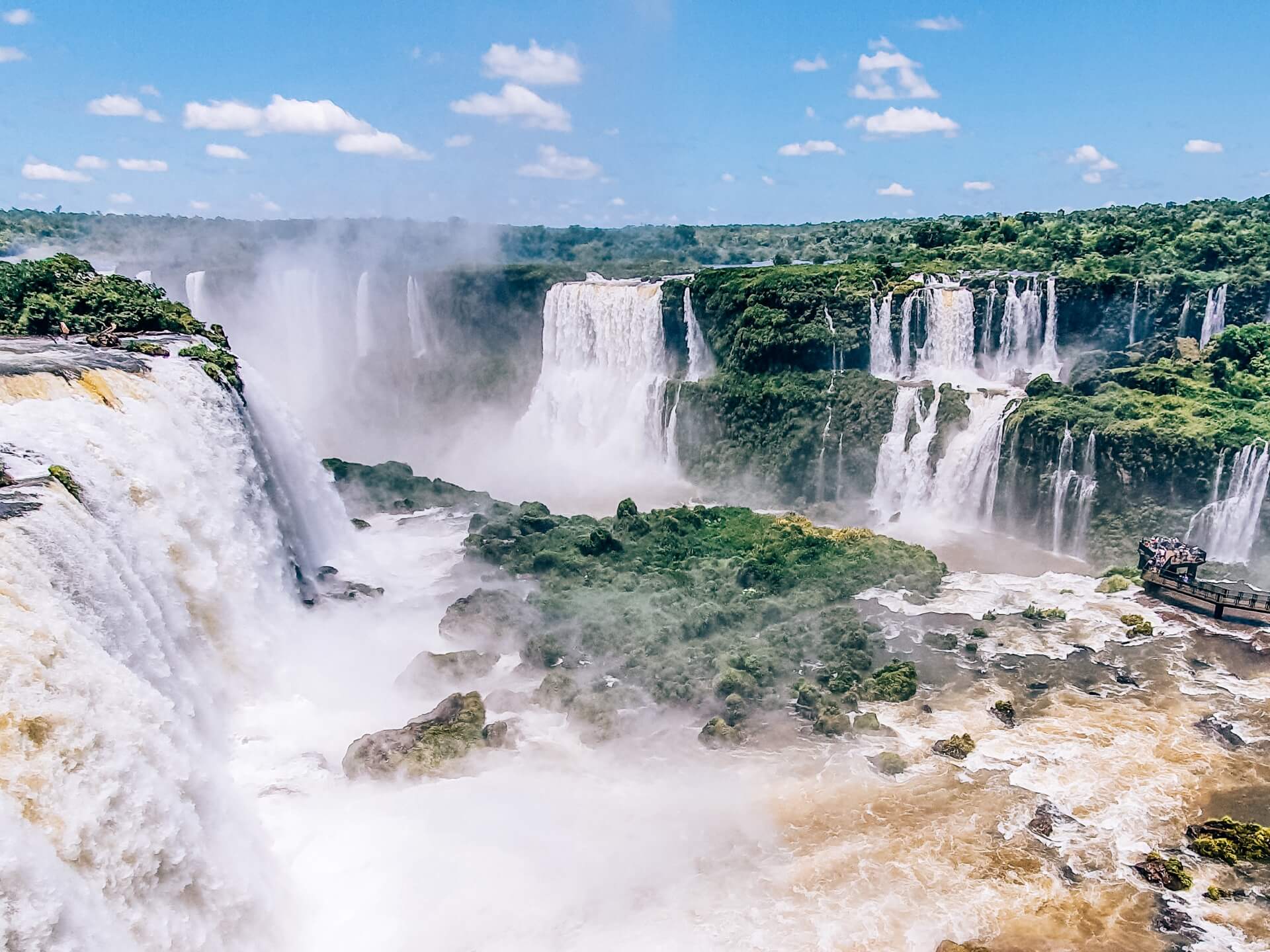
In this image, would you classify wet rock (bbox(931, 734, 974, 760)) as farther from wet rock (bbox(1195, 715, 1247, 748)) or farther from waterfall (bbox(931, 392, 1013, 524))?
waterfall (bbox(931, 392, 1013, 524))

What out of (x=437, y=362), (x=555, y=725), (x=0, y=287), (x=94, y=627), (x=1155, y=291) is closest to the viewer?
(x=94, y=627)

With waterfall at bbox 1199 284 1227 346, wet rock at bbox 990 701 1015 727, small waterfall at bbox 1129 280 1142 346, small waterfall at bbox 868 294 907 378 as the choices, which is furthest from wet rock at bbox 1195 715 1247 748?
waterfall at bbox 1199 284 1227 346

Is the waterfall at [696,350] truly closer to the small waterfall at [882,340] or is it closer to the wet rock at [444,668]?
the small waterfall at [882,340]

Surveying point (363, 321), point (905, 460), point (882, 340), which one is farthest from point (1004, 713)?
point (363, 321)

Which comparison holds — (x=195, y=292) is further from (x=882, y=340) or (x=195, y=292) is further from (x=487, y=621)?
(x=882, y=340)

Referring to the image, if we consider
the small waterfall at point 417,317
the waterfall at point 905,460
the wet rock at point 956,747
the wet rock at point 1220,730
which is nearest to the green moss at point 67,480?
the wet rock at point 956,747

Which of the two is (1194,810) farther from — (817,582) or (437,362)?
(437,362)

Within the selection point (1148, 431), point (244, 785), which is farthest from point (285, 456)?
point (1148, 431)

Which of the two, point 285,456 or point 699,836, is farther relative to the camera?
point 285,456
